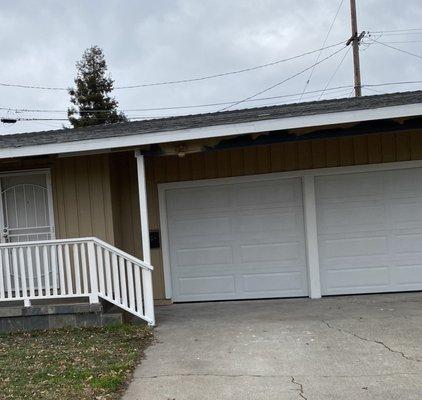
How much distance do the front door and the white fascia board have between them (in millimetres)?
1261

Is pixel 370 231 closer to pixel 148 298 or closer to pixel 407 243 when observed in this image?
pixel 407 243

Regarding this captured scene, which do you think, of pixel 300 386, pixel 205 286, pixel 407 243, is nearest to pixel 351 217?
pixel 407 243

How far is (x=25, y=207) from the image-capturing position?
8.34 m

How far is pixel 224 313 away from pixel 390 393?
3631 millimetres

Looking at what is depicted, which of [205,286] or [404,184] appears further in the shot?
[205,286]

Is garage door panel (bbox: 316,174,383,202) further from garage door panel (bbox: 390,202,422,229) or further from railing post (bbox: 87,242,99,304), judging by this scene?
railing post (bbox: 87,242,99,304)

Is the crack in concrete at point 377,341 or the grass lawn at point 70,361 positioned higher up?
the grass lawn at point 70,361

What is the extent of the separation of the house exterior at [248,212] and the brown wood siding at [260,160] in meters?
0.02

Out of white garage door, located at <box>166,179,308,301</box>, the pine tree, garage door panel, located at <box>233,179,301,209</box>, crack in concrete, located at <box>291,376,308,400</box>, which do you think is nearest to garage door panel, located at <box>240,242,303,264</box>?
white garage door, located at <box>166,179,308,301</box>

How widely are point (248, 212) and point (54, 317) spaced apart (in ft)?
11.3

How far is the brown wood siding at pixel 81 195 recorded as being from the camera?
815 centimetres

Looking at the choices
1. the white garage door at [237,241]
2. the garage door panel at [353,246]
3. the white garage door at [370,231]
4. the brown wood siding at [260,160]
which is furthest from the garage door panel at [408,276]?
the brown wood siding at [260,160]

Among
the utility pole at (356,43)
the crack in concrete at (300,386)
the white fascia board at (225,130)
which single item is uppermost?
the utility pole at (356,43)

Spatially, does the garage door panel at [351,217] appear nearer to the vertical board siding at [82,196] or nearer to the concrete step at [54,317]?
the vertical board siding at [82,196]
